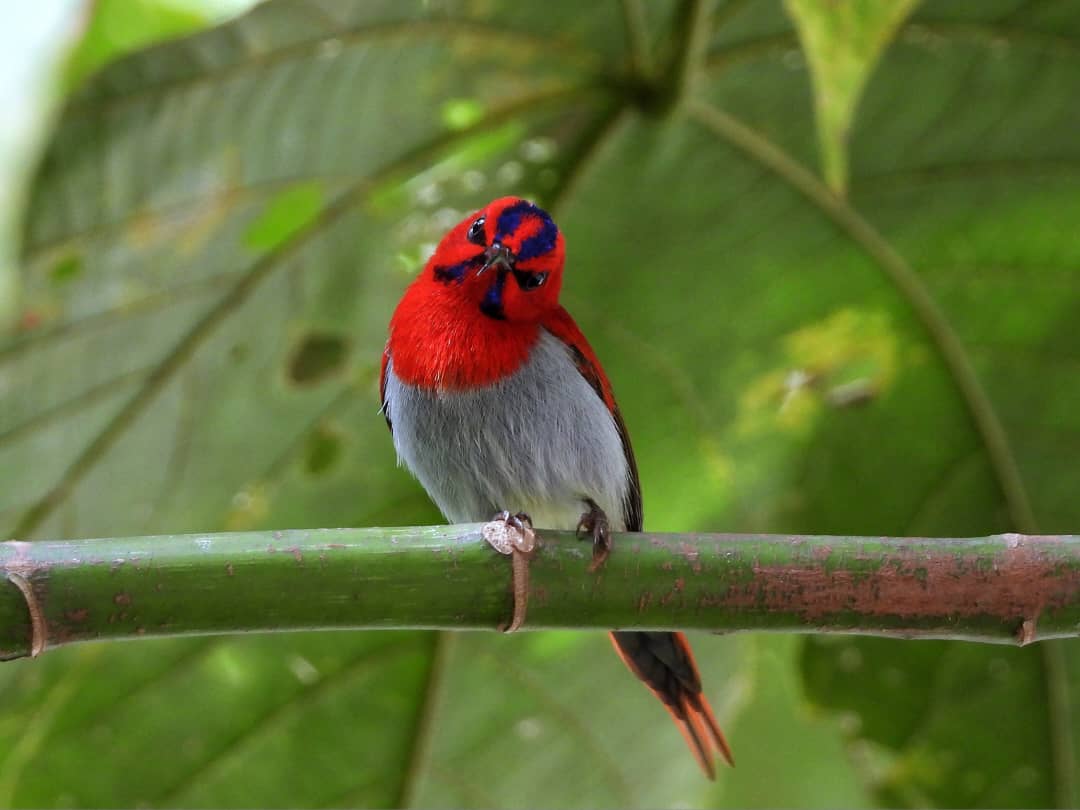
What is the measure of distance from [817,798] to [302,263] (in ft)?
5.50

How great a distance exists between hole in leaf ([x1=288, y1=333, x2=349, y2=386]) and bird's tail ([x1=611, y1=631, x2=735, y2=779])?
32.1 inches

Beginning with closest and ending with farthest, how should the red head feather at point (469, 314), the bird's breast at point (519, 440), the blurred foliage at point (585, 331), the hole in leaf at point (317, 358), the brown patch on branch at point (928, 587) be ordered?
the brown patch on branch at point (928, 587) → the red head feather at point (469, 314) → the bird's breast at point (519, 440) → the blurred foliage at point (585, 331) → the hole in leaf at point (317, 358)

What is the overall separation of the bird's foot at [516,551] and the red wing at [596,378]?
2.91ft

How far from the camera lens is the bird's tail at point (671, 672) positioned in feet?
7.66

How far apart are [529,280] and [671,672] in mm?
761

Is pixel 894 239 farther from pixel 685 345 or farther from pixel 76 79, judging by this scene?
pixel 76 79

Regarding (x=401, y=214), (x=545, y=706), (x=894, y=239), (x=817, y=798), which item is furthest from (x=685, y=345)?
(x=817, y=798)

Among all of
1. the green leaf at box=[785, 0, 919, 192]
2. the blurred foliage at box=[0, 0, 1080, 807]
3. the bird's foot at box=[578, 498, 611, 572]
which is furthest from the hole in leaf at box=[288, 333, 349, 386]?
the green leaf at box=[785, 0, 919, 192]

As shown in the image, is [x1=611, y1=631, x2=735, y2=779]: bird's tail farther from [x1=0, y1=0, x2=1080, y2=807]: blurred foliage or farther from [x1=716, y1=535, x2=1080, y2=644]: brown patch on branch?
[x1=716, y1=535, x2=1080, y2=644]: brown patch on branch

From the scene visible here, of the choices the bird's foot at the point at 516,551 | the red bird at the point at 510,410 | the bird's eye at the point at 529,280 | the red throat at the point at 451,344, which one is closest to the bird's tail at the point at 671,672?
the red bird at the point at 510,410

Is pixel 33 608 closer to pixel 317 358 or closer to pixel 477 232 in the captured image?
pixel 477 232

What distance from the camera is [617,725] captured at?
9.39 feet

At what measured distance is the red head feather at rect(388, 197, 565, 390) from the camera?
7.16ft

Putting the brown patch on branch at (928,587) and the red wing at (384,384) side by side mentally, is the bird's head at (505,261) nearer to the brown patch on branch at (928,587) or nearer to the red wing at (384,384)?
the red wing at (384,384)
